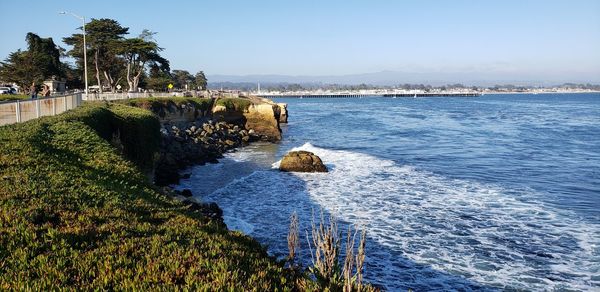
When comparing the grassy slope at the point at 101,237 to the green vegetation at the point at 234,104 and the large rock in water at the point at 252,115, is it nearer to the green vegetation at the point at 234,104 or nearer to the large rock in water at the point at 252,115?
the large rock in water at the point at 252,115

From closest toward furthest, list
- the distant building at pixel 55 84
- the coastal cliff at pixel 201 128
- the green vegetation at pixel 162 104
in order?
the coastal cliff at pixel 201 128, the green vegetation at pixel 162 104, the distant building at pixel 55 84

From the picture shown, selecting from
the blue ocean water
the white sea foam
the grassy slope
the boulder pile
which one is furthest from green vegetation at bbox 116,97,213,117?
the grassy slope

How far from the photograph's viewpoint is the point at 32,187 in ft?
28.0

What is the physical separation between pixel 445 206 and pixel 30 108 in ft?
56.0

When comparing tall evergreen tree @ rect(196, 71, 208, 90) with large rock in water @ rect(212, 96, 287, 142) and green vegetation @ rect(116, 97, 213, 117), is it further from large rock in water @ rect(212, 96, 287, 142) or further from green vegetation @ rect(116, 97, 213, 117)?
green vegetation @ rect(116, 97, 213, 117)

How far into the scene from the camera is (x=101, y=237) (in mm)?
6516

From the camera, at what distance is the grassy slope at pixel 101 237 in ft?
17.1

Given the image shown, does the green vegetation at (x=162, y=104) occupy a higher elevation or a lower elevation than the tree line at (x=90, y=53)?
lower

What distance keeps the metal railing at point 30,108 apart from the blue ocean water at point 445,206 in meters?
6.77

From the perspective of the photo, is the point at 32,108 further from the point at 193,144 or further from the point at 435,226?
the point at 435,226

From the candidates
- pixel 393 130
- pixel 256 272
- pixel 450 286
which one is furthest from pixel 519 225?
pixel 393 130

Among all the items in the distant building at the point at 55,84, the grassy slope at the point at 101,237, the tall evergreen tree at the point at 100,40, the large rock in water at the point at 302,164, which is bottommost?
the large rock in water at the point at 302,164

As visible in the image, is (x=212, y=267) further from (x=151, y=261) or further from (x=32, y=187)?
(x=32, y=187)

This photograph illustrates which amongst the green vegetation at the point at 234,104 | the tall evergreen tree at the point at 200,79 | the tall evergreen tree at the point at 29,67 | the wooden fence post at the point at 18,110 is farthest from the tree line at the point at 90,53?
the tall evergreen tree at the point at 200,79
